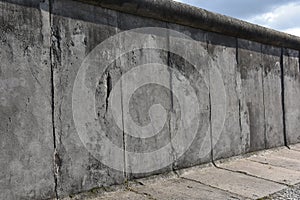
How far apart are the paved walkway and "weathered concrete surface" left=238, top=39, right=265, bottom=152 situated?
542 mm

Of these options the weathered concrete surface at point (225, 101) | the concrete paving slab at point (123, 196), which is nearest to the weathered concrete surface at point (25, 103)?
the concrete paving slab at point (123, 196)

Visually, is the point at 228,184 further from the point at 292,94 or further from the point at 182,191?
the point at 292,94

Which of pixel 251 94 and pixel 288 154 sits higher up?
pixel 251 94

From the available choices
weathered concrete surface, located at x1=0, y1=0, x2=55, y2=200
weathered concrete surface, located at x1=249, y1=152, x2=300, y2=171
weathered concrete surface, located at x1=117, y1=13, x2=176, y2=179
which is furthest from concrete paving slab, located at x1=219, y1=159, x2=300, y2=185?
weathered concrete surface, located at x1=0, y1=0, x2=55, y2=200

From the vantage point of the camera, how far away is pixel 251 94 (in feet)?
16.6

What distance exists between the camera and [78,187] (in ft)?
9.61

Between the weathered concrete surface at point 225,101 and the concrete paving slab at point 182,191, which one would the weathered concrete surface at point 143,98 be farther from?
the weathered concrete surface at point 225,101

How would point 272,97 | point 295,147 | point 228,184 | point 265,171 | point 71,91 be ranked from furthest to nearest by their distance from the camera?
point 295,147 < point 272,97 < point 265,171 < point 228,184 < point 71,91

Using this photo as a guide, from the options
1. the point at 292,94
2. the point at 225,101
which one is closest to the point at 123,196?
the point at 225,101

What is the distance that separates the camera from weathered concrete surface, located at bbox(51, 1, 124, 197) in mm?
2852

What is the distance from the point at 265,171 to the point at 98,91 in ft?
7.77

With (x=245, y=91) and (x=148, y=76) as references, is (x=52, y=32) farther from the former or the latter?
(x=245, y=91)

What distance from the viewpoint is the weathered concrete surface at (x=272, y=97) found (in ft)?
17.5

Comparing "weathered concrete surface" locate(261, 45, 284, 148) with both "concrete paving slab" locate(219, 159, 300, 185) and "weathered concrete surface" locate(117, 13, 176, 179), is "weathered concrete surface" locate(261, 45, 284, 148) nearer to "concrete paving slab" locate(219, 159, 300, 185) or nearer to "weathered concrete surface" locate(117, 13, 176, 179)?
"concrete paving slab" locate(219, 159, 300, 185)
